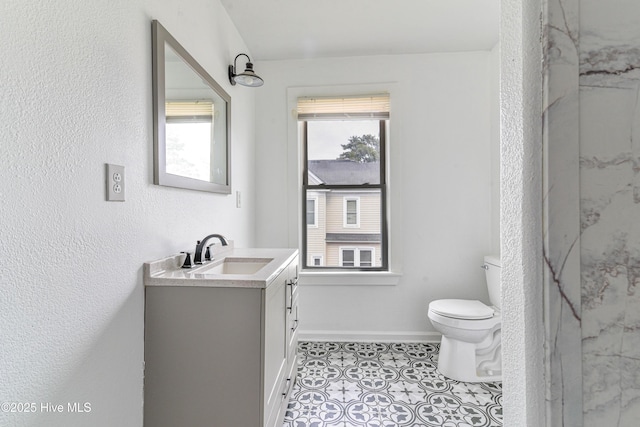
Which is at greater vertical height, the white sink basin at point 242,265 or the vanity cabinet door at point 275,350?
the white sink basin at point 242,265

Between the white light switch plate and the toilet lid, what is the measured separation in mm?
1931

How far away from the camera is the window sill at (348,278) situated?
2488 mm

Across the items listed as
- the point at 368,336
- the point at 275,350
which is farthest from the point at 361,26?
the point at 368,336

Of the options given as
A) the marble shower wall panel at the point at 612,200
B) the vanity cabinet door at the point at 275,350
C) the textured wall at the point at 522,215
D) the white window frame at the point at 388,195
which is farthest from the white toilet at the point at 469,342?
the marble shower wall panel at the point at 612,200

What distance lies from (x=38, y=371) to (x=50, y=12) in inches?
34.4

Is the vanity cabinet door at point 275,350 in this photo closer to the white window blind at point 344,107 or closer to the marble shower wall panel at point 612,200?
the marble shower wall panel at point 612,200

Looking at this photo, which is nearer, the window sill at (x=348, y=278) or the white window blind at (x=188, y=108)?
the white window blind at (x=188, y=108)

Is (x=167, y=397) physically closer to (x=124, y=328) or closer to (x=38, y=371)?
(x=124, y=328)

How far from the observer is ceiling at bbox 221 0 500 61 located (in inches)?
75.0

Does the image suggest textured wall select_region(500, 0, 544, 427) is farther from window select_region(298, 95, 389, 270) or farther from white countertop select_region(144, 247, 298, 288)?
window select_region(298, 95, 389, 270)

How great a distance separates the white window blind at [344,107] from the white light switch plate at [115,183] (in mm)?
1783

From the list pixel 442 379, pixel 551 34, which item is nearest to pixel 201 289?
pixel 551 34

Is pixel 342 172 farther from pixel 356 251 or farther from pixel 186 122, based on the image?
pixel 186 122

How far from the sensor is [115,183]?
3.07 feet
